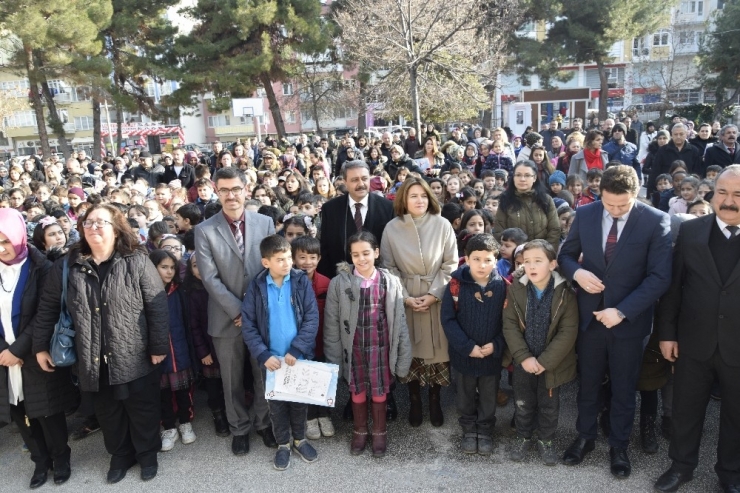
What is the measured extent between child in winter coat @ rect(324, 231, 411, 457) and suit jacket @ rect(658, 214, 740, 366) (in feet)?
5.37

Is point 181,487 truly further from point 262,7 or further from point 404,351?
point 262,7

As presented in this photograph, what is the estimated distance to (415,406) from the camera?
3.95 meters

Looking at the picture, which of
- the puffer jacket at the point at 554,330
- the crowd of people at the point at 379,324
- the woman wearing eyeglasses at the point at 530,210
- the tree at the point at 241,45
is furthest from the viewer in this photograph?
the tree at the point at 241,45

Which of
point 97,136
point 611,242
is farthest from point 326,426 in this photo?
point 97,136

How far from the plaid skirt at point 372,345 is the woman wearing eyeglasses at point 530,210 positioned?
1.62 meters

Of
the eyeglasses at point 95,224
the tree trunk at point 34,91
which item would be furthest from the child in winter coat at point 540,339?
the tree trunk at point 34,91

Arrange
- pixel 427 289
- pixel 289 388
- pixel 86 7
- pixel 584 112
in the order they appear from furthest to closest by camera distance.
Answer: pixel 584 112
pixel 86 7
pixel 427 289
pixel 289 388

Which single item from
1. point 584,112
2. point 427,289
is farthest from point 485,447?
point 584,112

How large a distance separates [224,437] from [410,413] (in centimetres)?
140

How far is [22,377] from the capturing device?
343 centimetres

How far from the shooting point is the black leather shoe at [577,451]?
10.9 ft

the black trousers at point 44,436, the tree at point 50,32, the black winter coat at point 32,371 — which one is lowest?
the black trousers at point 44,436

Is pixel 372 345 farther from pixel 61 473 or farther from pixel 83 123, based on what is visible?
pixel 83 123

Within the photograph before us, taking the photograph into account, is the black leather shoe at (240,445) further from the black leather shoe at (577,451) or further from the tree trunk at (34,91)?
the tree trunk at (34,91)
